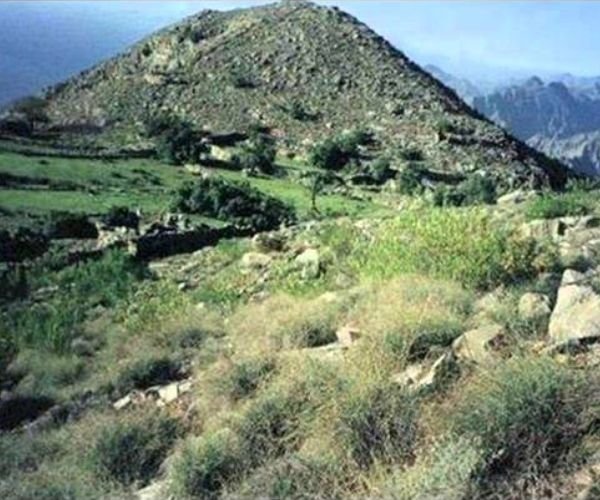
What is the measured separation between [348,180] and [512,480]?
45.6m

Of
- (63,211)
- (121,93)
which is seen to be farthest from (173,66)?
(63,211)

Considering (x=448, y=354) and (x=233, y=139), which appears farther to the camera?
(x=233, y=139)

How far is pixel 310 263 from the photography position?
15250 millimetres

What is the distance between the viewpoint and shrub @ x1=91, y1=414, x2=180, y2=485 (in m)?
7.95

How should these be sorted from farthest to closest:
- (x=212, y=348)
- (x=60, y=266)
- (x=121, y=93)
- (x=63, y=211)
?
1. (x=121, y=93)
2. (x=63, y=211)
3. (x=60, y=266)
4. (x=212, y=348)

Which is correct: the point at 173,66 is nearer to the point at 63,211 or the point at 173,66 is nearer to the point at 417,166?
the point at 417,166

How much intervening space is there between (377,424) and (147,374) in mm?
4312

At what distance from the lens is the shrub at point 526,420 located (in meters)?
6.36

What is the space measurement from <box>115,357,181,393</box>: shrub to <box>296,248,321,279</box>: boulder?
3.83 meters

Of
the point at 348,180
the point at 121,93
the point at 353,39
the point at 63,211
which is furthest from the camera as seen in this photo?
the point at 353,39

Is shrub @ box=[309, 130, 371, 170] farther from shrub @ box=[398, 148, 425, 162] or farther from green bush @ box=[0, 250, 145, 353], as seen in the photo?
green bush @ box=[0, 250, 145, 353]

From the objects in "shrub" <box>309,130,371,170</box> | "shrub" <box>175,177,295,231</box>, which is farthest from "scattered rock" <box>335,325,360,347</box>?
"shrub" <box>309,130,371,170</box>

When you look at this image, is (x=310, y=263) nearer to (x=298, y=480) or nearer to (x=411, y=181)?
(x=298, y=480)

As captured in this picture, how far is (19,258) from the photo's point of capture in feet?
100
